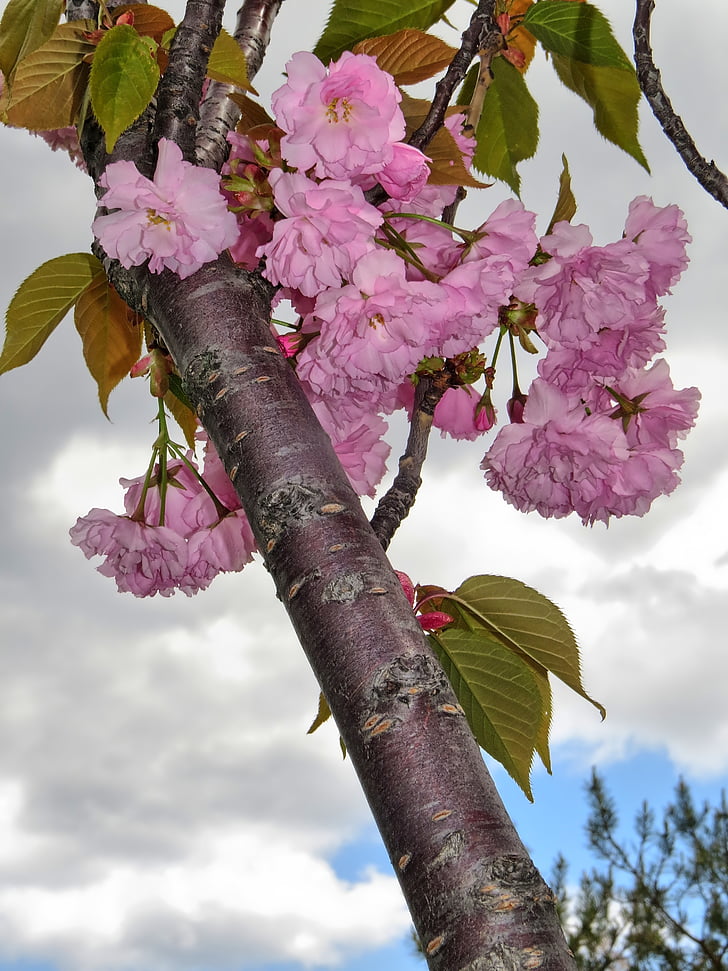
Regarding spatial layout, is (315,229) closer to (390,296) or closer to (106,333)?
(390,296)

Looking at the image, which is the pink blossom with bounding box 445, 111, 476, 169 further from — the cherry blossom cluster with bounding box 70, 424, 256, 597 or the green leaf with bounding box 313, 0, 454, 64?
the cherry blossom cluster with bounding box 70, 424, 256, 597

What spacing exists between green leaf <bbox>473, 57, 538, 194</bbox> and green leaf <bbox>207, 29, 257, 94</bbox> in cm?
42

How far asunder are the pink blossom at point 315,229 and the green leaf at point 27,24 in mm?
530

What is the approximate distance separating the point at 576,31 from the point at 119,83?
537 mm

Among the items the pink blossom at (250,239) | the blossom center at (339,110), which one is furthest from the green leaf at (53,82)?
the blossom center at (339,110)

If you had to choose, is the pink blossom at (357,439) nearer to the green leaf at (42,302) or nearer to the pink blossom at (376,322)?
the pink blossom at (376,322)

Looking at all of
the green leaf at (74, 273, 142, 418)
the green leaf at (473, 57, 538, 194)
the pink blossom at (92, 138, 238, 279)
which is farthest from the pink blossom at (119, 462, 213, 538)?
the green leaf at (473, 57, 538, 194)

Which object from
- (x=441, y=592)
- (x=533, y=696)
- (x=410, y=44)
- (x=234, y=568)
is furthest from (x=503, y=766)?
(x=410, y=44)

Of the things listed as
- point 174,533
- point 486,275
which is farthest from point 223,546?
point 486,275

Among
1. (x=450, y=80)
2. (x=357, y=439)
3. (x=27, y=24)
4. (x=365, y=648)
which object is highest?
(x=27, y=24)

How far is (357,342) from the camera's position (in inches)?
30.9

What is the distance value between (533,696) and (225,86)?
0.72m

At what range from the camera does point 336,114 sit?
0.71 m

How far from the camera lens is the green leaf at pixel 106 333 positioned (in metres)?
1.00
